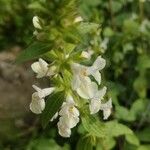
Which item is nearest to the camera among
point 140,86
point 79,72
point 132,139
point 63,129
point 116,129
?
point 79,72

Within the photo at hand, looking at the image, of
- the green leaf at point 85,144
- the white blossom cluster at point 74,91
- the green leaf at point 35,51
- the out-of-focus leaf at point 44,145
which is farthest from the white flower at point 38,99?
the out-of-focus leaf at point 44,145

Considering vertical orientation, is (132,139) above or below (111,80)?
above

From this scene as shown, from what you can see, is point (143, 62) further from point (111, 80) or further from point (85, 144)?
point (85, 144)

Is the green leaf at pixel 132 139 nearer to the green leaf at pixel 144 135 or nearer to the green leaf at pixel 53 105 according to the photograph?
the green leaf at pixel 144 135

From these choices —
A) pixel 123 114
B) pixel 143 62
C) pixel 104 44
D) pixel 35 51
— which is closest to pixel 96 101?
pixel 35 51

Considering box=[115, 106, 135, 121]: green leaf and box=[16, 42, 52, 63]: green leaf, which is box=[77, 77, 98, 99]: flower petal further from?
box=[115, 106, 135, 121]: green leaf

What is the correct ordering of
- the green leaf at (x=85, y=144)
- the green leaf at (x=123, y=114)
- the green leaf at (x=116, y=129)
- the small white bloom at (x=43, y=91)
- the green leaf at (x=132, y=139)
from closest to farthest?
the small white bloom at (x=43, y=91)
the green leaf at (x=85, y=144)
the green leaf at (x=116, y=129)
the green leaf at (x=132, y=139)
the green leaf at (x=123, y=114)
